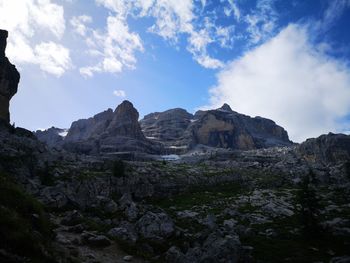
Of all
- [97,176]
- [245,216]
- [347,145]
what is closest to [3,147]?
[97,176]

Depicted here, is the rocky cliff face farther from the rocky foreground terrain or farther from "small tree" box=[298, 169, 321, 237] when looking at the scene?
"small tree" box=[298, 169, 321, 237]

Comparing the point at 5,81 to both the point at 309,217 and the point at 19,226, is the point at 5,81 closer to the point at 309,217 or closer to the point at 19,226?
the point at 309,217

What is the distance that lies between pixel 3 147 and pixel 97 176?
22.1 meters

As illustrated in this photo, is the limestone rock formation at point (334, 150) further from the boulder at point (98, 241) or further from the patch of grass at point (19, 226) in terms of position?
the patch of grass at point (19, 226)

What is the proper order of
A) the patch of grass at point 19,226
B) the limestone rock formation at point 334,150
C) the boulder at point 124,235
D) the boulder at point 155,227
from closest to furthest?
the patch of grass at point 19,226
the boulder at point 124,235
the boulder at point 155,227
the limestone rock formation at point 334,150

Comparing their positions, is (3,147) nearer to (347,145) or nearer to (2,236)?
(2,236)

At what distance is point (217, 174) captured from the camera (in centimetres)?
12231

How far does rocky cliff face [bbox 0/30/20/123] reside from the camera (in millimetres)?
122125

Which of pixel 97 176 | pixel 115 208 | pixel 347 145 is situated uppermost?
pixel 347 145

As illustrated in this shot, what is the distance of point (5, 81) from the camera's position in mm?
122625

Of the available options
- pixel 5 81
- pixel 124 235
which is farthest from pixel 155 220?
pixel 5 81

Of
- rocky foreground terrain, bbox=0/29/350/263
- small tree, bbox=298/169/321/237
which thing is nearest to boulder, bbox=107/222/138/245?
rocky foreground terrain, bbox=0/29/350/263

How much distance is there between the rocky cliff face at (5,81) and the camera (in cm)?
12212

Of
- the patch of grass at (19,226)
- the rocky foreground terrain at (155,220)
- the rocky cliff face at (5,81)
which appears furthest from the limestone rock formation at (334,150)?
the patch of grass at (19,226)
